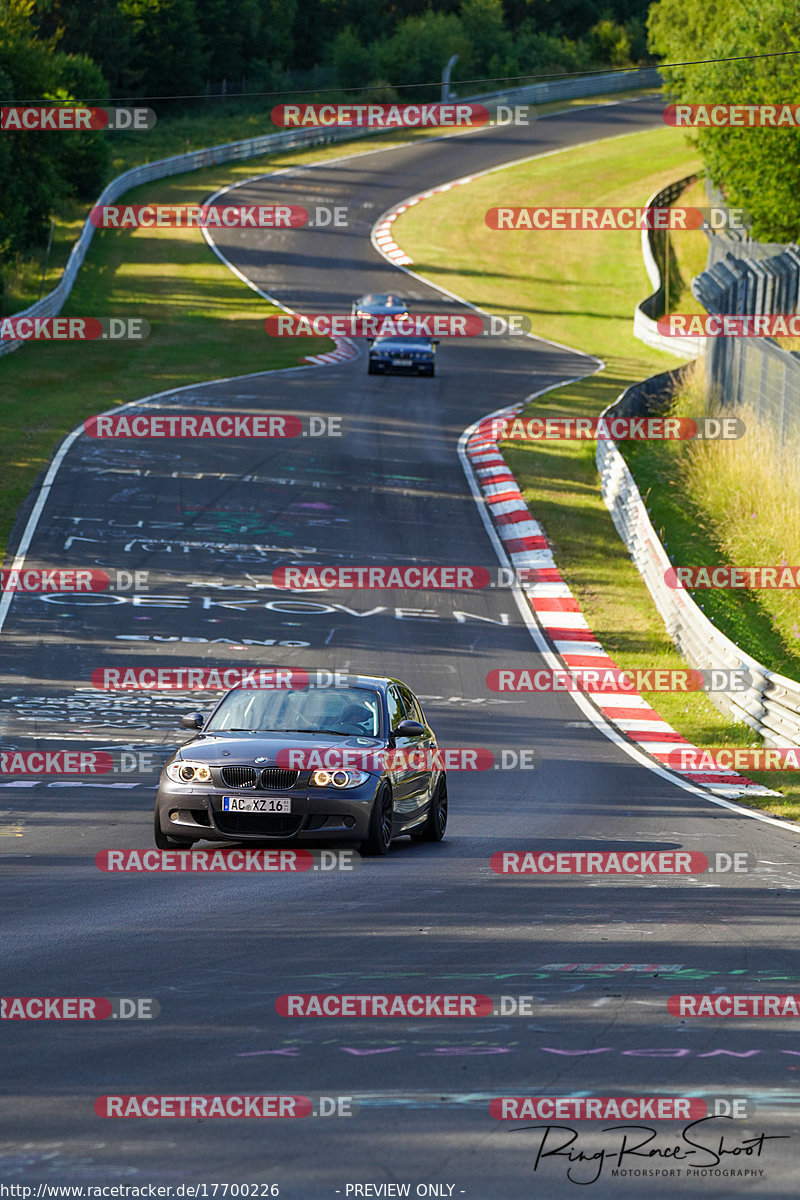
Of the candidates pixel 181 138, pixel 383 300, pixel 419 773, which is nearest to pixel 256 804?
pixel 419 773

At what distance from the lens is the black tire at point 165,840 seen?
10648 millimetres

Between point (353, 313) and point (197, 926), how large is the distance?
42829 millimetres

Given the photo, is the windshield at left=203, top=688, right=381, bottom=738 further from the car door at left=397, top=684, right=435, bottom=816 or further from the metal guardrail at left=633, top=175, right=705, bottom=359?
the metal guardrail at left=633, top=175, right=705, bottom=359

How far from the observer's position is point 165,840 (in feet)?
35.2

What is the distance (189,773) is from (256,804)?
1.79 ft

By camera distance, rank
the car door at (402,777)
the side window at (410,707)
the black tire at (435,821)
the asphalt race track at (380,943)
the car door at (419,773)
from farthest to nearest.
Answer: the side window at (410,707) → the black tire at (435,821) → the car door at (419,773) → the car door at (402,777) → the asphalt race track at (380,943)

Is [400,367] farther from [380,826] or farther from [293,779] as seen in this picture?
[293,779]

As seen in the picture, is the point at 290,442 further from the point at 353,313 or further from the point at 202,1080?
the point at 202,1080

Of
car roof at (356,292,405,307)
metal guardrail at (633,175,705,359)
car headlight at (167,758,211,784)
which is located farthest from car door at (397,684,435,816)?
car roof at (356,292,405,307)

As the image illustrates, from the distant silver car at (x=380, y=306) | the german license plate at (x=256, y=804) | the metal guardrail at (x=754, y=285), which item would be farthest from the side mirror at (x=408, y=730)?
the distant silver car at (x=380, y=306)

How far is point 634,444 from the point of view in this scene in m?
35.4

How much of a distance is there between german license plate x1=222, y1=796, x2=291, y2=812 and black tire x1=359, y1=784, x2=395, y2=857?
63 centimetres

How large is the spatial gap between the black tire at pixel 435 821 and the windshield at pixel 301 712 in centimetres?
91

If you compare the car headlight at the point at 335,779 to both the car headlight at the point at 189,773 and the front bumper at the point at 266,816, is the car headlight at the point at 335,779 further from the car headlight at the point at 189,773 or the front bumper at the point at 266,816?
the car headlight at the point at 189,773
